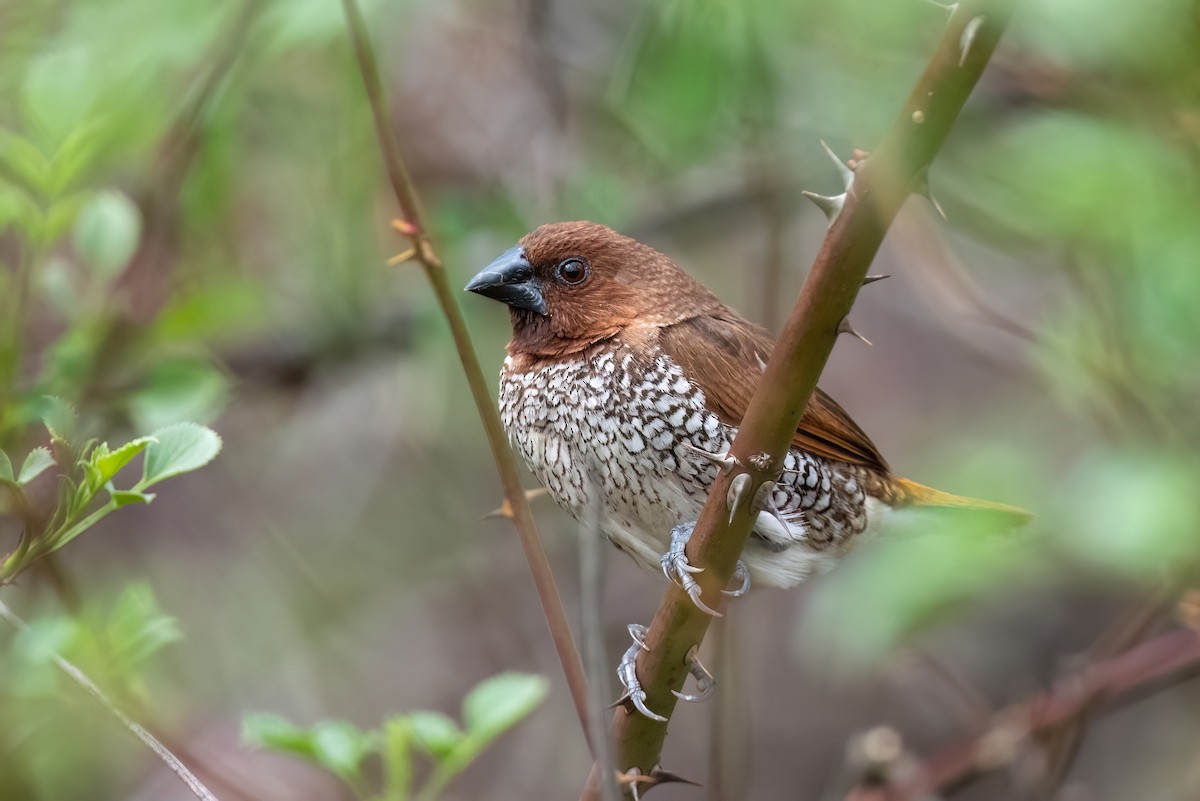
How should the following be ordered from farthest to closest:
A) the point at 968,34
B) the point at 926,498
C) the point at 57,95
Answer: the point at 926,498
the point at 57,95
the point at 968,34

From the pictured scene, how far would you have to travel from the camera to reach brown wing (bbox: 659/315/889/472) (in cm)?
276

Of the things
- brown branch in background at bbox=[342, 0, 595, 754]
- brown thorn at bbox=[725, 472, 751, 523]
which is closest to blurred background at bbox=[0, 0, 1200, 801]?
brown branch in background at bbox=[342, 0, 595, 754]

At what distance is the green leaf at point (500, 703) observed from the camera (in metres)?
2.27

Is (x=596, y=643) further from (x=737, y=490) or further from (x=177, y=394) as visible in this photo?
(x=177, y=394)

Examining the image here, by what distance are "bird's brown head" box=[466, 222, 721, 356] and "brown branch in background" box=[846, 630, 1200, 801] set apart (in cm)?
142

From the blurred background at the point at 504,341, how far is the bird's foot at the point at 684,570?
34 cm

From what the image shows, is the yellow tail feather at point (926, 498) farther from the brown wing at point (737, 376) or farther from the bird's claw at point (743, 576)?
the bird's claw at point (743, 576)

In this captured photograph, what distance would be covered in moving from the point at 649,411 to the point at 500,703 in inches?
27.9

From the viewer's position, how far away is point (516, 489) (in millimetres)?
2191

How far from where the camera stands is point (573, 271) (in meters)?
3.03

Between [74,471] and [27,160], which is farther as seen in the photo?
[27,160]

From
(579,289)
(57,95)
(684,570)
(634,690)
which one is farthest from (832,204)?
(57,95)

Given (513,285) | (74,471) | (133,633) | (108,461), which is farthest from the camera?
(513,285)

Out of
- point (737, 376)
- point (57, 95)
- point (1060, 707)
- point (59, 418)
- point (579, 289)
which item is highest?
point (57, 95)
